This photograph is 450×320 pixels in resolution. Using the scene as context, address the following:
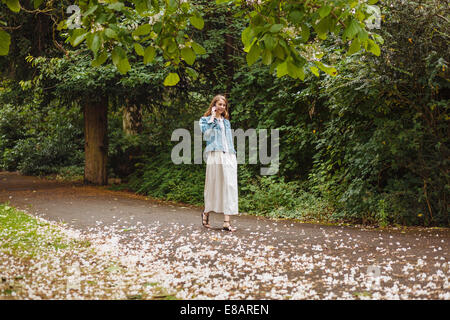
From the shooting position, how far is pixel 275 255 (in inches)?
222

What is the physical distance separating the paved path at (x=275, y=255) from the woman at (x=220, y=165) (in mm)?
435

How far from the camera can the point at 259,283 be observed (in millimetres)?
4406

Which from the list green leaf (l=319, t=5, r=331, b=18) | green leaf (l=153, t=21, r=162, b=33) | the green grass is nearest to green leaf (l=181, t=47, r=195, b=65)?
green leaf (l=153, t=21, r=162, b=33)

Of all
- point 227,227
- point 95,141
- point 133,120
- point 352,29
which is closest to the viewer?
point 352,29

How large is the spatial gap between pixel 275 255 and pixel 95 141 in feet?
34.2

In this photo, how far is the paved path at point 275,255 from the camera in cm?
416

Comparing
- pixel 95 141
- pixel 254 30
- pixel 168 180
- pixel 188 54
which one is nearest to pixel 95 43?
pixel 188 54

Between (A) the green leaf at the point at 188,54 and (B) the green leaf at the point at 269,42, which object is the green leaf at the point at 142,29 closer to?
(A) the green leaf at the point at 188,54

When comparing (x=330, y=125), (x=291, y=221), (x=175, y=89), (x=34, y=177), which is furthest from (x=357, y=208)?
(x=34, y=177)

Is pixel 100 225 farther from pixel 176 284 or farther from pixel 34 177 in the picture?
pixel 34 177

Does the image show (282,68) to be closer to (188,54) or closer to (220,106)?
(188,54)

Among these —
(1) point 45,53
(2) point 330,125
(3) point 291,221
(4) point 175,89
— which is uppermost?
(1) point 45,53

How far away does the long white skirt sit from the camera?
24.3 feet
